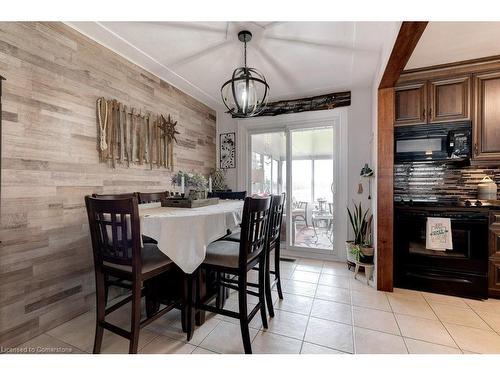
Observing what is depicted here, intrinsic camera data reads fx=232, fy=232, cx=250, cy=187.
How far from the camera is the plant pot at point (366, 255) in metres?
2.72

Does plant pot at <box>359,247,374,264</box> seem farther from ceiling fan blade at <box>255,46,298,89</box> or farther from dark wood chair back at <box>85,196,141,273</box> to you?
dark wood chair back at <box>85,196,141,273</box>

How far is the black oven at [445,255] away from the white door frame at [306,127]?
94 centimetres

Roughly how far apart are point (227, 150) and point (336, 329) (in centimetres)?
309

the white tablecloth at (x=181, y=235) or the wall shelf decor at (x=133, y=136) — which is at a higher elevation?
the wall shelf decor at (x=133, y=136)

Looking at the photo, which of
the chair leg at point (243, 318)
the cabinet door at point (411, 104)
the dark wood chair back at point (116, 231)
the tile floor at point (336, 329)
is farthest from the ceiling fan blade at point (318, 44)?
the tile floor at point (336, 329)

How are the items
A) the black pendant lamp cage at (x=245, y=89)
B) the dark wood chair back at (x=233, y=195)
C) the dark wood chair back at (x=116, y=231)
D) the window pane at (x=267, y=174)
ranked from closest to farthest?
the dark wood chair back at (x=116, y=231), the black pendant lamp cage at (x=245, y=89), the dark wood chair back at (x=233, y=195), the window pane at (x=267, y=174)

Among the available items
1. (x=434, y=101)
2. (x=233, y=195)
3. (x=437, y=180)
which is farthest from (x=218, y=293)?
(x=434, y=101)

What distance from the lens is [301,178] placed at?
12.5 ft

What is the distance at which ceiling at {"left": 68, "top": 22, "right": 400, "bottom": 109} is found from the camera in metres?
2.02

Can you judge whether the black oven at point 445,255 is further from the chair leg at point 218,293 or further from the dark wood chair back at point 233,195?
the chair leg at point 218,293

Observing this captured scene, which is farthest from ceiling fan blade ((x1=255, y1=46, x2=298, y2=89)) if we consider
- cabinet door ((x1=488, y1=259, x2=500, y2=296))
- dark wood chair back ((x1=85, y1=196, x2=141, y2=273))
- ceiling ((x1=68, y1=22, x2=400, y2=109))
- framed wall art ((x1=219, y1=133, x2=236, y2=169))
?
cabinet door ((x1=488, y1=259, x2=500, y2=296))

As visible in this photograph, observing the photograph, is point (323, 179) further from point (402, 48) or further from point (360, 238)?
point (402, 48)

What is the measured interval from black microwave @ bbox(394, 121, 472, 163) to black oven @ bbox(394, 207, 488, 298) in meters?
0.60
